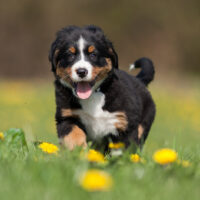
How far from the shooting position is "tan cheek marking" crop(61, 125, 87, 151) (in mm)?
3576

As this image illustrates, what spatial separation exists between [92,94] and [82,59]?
0.35 metres

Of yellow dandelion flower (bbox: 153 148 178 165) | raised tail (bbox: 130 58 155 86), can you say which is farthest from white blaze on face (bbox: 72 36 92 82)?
yellow dandelion flower (bbox: 153 148 178 165)

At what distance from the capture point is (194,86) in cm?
1504

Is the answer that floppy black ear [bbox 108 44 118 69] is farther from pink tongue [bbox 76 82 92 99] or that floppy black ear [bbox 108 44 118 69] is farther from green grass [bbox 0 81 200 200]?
green grass [bbox 0 81 200 200]

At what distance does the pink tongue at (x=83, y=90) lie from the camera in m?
3.81

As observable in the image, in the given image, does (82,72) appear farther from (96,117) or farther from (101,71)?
(96,117)

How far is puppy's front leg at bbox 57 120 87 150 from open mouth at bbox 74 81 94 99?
245 mm

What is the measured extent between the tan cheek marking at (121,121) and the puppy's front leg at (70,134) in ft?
0.96

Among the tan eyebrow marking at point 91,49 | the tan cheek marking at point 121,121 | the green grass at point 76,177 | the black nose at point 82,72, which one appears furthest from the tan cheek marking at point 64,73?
the green grass at point 76,177

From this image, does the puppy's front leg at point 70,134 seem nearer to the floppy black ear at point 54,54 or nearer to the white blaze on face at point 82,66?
the white blaze on face at point 82,66

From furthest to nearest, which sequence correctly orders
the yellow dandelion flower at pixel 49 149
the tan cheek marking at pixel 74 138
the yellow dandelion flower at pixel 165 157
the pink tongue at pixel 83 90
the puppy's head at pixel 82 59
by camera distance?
the pink tongue at pixel 83 90 → the puppy's head at pixel 82 59 → the tan cheek marking at pixel 74 138 → the yellow dandelion flower at pixel 49 149 → the yellow dandelion flower at pixel 165 157

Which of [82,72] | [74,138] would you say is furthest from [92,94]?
[74,138]

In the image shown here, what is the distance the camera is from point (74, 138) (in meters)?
3.62

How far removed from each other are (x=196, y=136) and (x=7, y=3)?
1241cm
